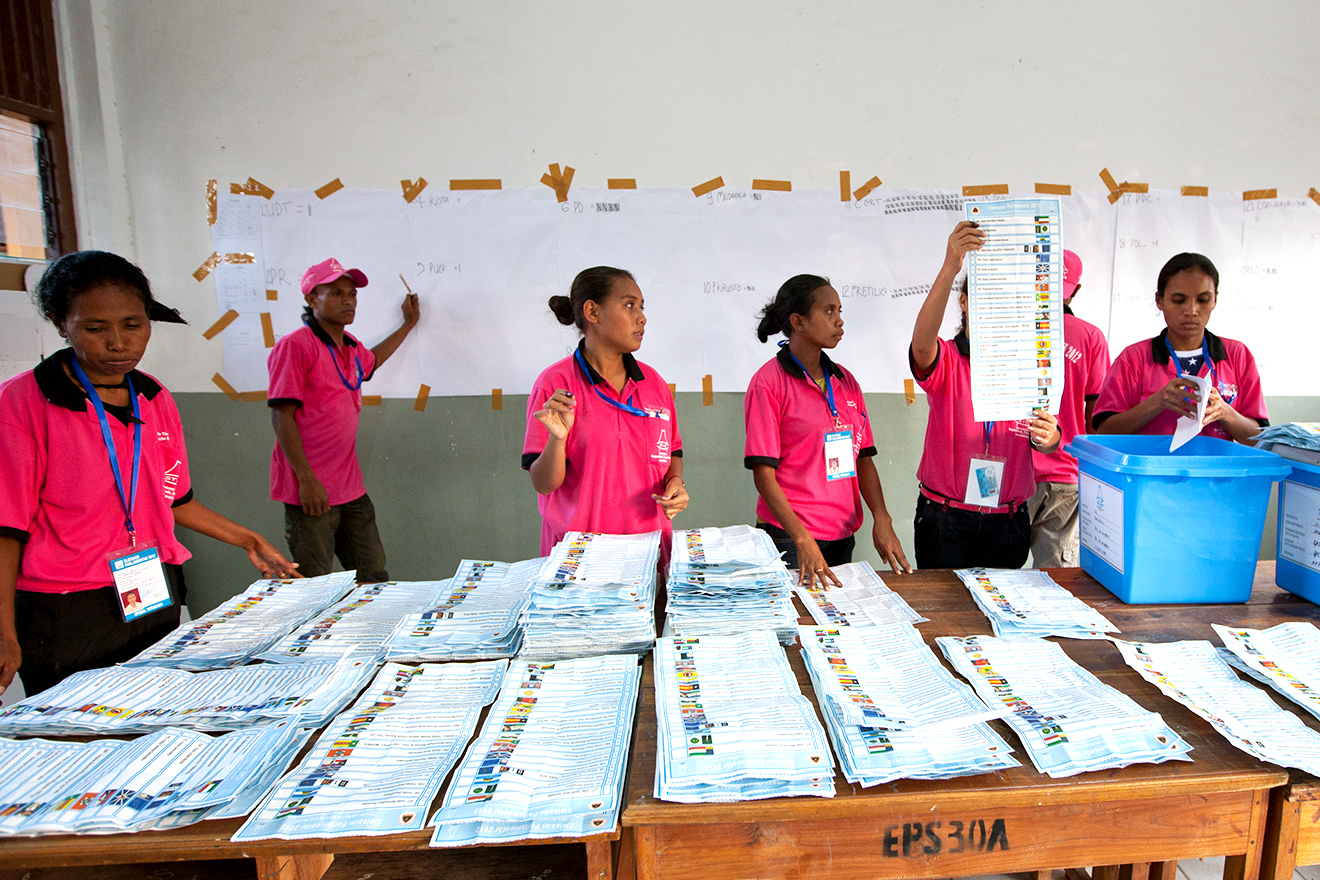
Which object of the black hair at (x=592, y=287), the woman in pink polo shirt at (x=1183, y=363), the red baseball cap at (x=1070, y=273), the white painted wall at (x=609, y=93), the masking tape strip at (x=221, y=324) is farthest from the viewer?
the masking tape strip at (x=221, y=324)

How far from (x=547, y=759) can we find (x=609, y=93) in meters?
2.78

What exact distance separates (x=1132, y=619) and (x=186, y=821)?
1630 millimetres

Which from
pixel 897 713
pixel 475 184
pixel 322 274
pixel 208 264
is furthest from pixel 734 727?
pixel 208 264

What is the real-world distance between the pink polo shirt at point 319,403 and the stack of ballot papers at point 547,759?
1897 millimetres

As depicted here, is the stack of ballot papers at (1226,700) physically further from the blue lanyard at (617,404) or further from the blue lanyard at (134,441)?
the blue lanyard at (134,441)

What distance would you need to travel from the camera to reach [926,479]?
85.3 inches

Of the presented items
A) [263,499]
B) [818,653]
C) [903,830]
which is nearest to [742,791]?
[903,830]

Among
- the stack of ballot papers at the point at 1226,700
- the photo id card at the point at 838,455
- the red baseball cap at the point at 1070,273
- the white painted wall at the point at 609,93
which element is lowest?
the stack of ballot papers at the point at 1226,700

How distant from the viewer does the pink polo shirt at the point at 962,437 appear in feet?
6.68

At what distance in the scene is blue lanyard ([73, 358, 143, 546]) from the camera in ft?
4.75

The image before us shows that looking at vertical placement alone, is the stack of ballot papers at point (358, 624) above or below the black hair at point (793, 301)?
below

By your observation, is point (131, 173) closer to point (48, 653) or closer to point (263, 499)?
point (263, 499)

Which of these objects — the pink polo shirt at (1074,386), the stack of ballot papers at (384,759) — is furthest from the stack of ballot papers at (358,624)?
the pink polo shirt at (1074,386)

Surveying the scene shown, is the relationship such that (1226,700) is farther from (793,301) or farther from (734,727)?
(793,301)
